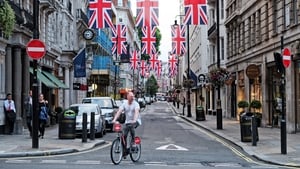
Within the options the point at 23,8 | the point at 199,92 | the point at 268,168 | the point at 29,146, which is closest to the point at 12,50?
the point at 23,8

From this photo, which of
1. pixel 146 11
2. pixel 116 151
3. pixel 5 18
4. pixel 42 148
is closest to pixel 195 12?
pixel 146 11

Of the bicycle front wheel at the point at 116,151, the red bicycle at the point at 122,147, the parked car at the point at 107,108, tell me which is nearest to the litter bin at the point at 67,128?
the parked car at the point at 107,108

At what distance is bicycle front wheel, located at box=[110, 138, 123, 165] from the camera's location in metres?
14.5

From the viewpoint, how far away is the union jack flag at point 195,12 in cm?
3222

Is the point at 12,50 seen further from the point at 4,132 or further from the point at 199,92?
the point at 199,92

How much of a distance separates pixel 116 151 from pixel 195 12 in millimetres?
18877

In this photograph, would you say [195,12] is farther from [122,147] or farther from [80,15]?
[80,15]

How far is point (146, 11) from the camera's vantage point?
3181cm

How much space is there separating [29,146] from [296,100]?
13.6 m

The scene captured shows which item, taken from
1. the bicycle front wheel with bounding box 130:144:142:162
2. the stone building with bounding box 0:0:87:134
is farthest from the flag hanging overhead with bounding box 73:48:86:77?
the bicycle front wheel with bounding box 130:144:142:162

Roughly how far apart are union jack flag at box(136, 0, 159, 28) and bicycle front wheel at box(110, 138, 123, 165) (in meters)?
17.7

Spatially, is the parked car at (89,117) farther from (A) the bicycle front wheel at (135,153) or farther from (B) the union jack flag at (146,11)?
(A) the bicycle front wheel at (135,153)

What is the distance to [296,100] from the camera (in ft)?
88.6

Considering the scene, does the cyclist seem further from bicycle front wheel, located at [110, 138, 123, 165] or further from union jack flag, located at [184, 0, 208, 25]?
union jack flag, located at [184, 0, 208, 25]
